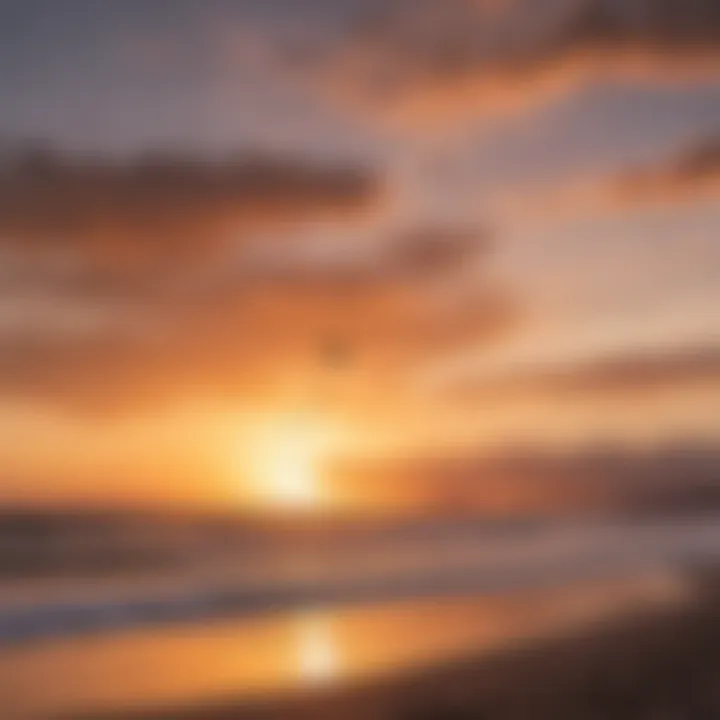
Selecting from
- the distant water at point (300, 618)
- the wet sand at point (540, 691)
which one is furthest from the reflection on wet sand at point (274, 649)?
the wet sand at point (540, 691)

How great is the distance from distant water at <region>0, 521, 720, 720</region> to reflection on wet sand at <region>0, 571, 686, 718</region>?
0.01 m

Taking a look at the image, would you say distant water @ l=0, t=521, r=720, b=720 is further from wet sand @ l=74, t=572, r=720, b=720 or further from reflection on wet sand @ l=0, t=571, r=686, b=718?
wet sand @ l=74, t=572, r=720, b=720

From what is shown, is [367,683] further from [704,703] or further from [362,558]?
[362,558]

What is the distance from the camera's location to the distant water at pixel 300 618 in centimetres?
589

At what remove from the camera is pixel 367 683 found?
18.8 ft

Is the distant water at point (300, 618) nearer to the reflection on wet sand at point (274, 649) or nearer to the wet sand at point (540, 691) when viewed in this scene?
the reflection on wet sand at point (274, 649)

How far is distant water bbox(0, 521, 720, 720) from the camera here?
19.3 ft

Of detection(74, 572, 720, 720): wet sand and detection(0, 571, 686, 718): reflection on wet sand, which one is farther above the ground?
detection(0, 571, 686, 718): reflection on wet sand

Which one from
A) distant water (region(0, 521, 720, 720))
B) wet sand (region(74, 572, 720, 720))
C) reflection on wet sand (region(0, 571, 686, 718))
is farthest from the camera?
distant water (region(0, 521, 720, 720))

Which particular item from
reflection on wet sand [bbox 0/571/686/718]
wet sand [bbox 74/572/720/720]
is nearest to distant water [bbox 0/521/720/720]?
reflection on wet sand [bbox 0/571/686/718]

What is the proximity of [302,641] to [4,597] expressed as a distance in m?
2.56

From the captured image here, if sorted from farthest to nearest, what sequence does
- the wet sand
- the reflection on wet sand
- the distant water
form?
1. the distant water
2. the reflection on wet sand
3. the wet sand

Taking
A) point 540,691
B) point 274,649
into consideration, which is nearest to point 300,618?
point 274,649

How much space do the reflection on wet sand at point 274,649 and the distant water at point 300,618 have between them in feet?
0.04
